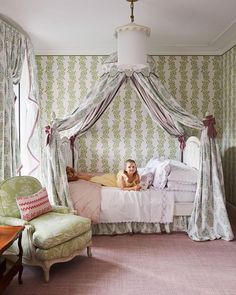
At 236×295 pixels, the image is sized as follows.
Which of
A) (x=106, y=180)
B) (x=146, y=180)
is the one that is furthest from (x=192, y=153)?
(x=106, y=180)

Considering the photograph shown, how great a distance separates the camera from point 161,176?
456 centimetres

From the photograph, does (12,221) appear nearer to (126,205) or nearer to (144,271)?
(144,271)

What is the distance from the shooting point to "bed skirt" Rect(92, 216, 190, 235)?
446cm

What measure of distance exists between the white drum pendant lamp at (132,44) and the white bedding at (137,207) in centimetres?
173

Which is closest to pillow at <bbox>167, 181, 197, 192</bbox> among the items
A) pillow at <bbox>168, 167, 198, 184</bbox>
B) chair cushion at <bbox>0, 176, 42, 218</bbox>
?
pillow at <bbox>168, 167, 198, 184</bbox>

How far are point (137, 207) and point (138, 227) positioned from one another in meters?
0.31

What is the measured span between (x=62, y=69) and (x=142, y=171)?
2.39 meters

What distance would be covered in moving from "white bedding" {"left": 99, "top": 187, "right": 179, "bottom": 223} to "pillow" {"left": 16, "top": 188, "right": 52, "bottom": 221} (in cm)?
92

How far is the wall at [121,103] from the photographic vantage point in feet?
19.6

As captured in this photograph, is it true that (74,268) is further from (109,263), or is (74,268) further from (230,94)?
(230,94)

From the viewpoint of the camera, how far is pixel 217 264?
354 cm

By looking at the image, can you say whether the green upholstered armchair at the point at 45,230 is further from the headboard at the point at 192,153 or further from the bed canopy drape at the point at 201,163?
the headboard at the point at 192,153

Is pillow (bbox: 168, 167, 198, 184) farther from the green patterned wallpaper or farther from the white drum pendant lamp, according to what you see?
the white drum pendant lamp

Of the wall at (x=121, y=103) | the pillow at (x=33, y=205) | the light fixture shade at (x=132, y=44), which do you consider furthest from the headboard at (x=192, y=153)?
the pillow at (x=33, y=205)
